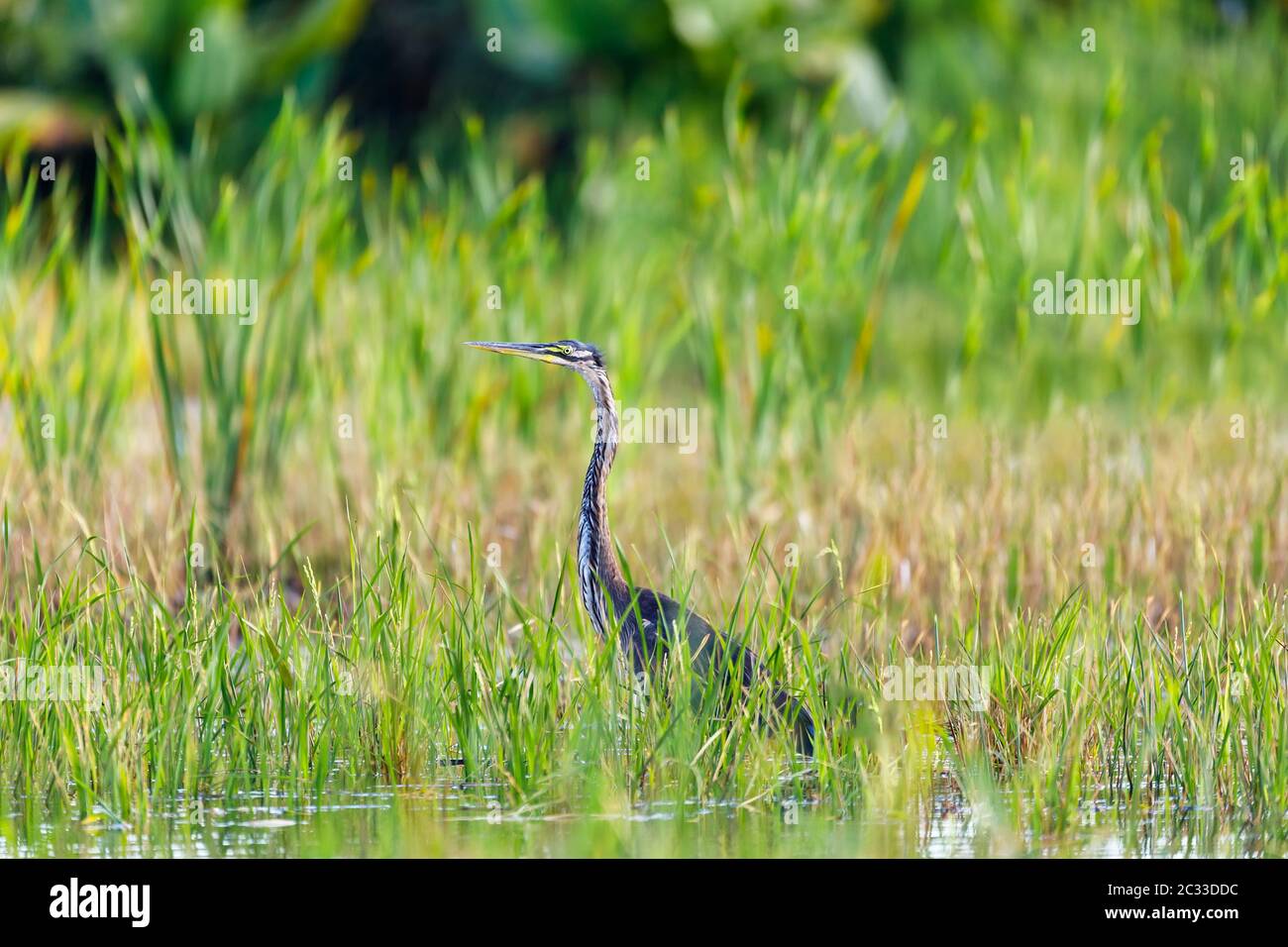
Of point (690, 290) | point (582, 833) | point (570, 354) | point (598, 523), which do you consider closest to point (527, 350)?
point (570, 354)

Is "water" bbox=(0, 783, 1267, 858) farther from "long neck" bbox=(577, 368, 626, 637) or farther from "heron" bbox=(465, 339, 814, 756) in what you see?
"long neck" bbox=(577, 368, 626, 637)

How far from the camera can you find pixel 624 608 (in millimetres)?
4809

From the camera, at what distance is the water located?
3.97 m

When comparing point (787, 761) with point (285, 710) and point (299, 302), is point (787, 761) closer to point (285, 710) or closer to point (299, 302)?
point (285, 710)

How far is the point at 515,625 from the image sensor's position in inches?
213

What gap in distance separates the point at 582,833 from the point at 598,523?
1084 mm

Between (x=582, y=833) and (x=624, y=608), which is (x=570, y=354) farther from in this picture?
(x=582, y=833)

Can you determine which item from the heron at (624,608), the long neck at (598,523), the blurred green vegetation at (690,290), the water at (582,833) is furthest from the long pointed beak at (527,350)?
the blurred green vegetation at (690,290)

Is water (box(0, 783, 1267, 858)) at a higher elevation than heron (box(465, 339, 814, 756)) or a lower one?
lower

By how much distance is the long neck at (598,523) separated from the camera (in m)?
4.84

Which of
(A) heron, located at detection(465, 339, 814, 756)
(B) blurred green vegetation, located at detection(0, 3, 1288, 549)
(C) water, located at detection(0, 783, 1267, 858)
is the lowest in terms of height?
(C) water, located at detection(0, 783, 1267, 858)

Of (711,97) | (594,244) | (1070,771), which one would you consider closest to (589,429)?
(594,244)

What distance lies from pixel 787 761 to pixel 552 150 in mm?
8889

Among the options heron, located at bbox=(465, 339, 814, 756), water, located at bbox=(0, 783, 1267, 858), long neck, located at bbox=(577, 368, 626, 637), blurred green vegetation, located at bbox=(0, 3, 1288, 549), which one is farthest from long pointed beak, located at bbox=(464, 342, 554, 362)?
blurred green vegetation, located at bbox=(0, 3, 1288, 549)
